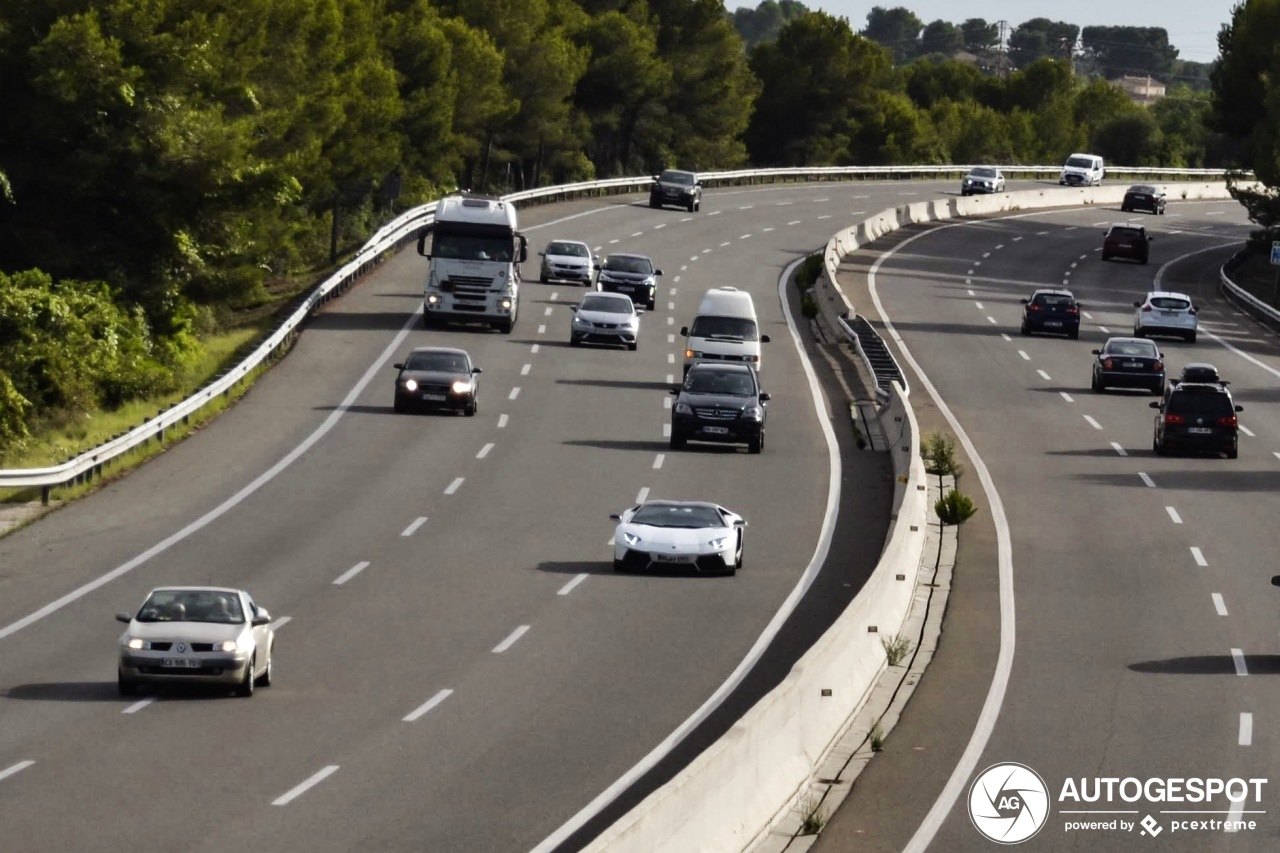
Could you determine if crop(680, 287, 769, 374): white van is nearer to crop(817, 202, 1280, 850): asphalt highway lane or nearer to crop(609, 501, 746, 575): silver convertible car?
crop(817, 202, 1280, 850): asphalt highway lane

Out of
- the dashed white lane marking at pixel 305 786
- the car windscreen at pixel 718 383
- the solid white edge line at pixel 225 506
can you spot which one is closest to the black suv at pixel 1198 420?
the car windscreen at pixel 718 383

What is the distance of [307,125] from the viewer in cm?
7275

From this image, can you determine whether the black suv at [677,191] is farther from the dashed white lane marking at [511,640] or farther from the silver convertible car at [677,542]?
the dashed white lane marking at [511,640]

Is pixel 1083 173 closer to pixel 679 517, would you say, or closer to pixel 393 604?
pixel 679 517

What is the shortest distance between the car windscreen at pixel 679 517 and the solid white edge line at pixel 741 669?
155 cm

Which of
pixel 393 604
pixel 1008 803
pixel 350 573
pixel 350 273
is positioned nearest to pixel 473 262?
pixel 350 273

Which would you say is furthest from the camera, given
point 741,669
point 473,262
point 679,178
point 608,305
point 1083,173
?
point 1083,173

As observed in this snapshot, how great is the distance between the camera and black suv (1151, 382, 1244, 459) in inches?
1766

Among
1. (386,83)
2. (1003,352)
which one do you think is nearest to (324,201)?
(386,83)

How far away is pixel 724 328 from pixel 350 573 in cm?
2363

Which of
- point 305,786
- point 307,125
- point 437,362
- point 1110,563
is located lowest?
point 1110,563

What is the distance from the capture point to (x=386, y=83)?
3295 inches

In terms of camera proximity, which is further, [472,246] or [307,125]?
[307,125]

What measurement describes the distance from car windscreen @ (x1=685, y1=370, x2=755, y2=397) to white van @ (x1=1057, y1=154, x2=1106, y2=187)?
279ft
